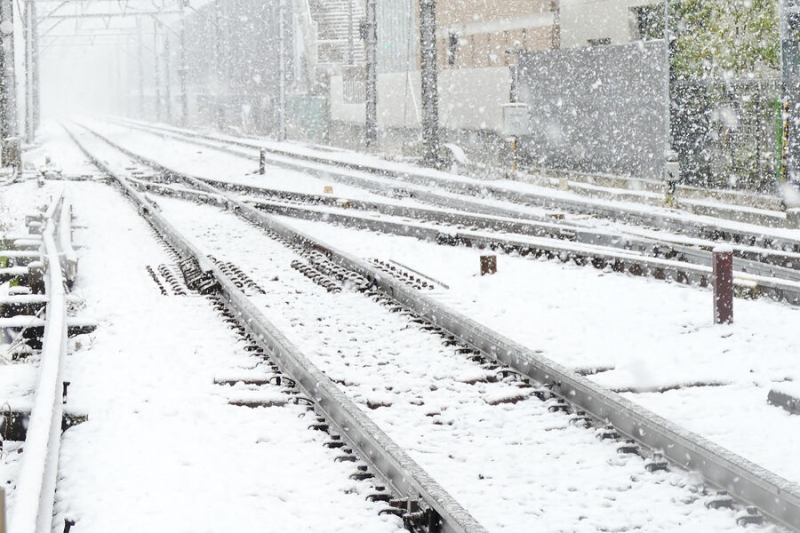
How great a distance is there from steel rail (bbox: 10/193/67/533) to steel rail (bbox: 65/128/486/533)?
1445 mm

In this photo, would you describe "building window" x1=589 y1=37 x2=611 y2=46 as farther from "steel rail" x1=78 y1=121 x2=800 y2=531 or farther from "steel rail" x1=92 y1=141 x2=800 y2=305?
"steel rail" x1=78 y1=121 x2=800 y2=531

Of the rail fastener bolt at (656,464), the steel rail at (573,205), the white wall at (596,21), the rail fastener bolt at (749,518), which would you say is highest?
the white wall at (596,21)

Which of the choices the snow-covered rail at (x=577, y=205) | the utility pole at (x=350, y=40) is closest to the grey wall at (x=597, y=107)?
the snow-covered rail at (x=577, y=205)

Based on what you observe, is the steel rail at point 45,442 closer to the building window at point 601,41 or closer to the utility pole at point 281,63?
the building window at point 601,41

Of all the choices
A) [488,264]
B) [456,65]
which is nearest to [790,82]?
[488,264]

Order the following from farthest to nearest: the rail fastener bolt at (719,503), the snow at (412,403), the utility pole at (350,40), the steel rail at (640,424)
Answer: the utility pole at (350,40) < the snow at (412,403) < the rail fastener bolt at (719,503) < the steel rail at (640,424)

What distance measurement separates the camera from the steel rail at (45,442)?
416cm

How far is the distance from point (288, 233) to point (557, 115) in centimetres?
1242

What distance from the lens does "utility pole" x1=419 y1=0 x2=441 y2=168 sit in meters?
25.5

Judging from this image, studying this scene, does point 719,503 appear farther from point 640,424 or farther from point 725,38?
point 725,38

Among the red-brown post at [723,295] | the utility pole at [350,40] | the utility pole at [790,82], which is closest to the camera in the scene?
the red-brown post at [723,295]

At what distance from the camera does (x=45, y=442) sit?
5.05m

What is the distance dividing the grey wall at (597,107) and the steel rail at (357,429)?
13928 mm

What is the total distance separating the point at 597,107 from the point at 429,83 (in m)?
4.73
